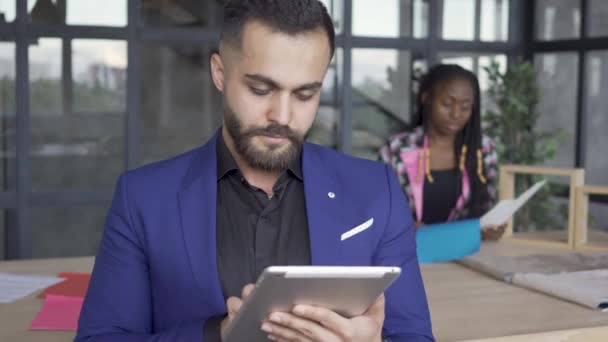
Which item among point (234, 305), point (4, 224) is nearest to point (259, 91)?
point (234, 305)

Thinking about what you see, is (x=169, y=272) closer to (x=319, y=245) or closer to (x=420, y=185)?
(x=319, y=245)

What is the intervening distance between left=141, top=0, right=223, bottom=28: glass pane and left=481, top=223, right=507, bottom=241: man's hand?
2.97 m

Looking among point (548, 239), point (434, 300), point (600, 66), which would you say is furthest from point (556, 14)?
point (434, 300)

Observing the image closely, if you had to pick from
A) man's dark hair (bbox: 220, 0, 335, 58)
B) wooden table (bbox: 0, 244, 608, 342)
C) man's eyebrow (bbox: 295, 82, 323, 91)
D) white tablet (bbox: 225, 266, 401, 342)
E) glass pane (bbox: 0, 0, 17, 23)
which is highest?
glass pane (bbox: 0, 0, 17, 23)

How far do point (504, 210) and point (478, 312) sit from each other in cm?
99

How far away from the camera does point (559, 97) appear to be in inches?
250

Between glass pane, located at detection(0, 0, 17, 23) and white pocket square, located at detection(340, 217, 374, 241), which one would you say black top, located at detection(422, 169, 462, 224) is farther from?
glass pane, located at detection(0, 0, 17, 23)

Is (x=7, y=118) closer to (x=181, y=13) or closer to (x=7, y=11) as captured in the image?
(x=7, y=11)

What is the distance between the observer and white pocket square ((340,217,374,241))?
1.73 m

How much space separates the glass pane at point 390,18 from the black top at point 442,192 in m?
2.34

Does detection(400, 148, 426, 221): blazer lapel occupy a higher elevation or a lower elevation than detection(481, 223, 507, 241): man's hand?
higher

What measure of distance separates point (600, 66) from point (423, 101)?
262 cm

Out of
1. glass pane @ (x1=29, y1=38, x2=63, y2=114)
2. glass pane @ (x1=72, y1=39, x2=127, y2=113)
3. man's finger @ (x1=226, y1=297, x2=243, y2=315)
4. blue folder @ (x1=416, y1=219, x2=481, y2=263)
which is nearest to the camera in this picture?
man's finger @ (x1=226, y1=297, x2=243, y2=315)

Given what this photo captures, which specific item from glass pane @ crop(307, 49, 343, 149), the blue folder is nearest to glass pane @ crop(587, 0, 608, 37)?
glass pane @ crop(307, 49, 343, 149)
